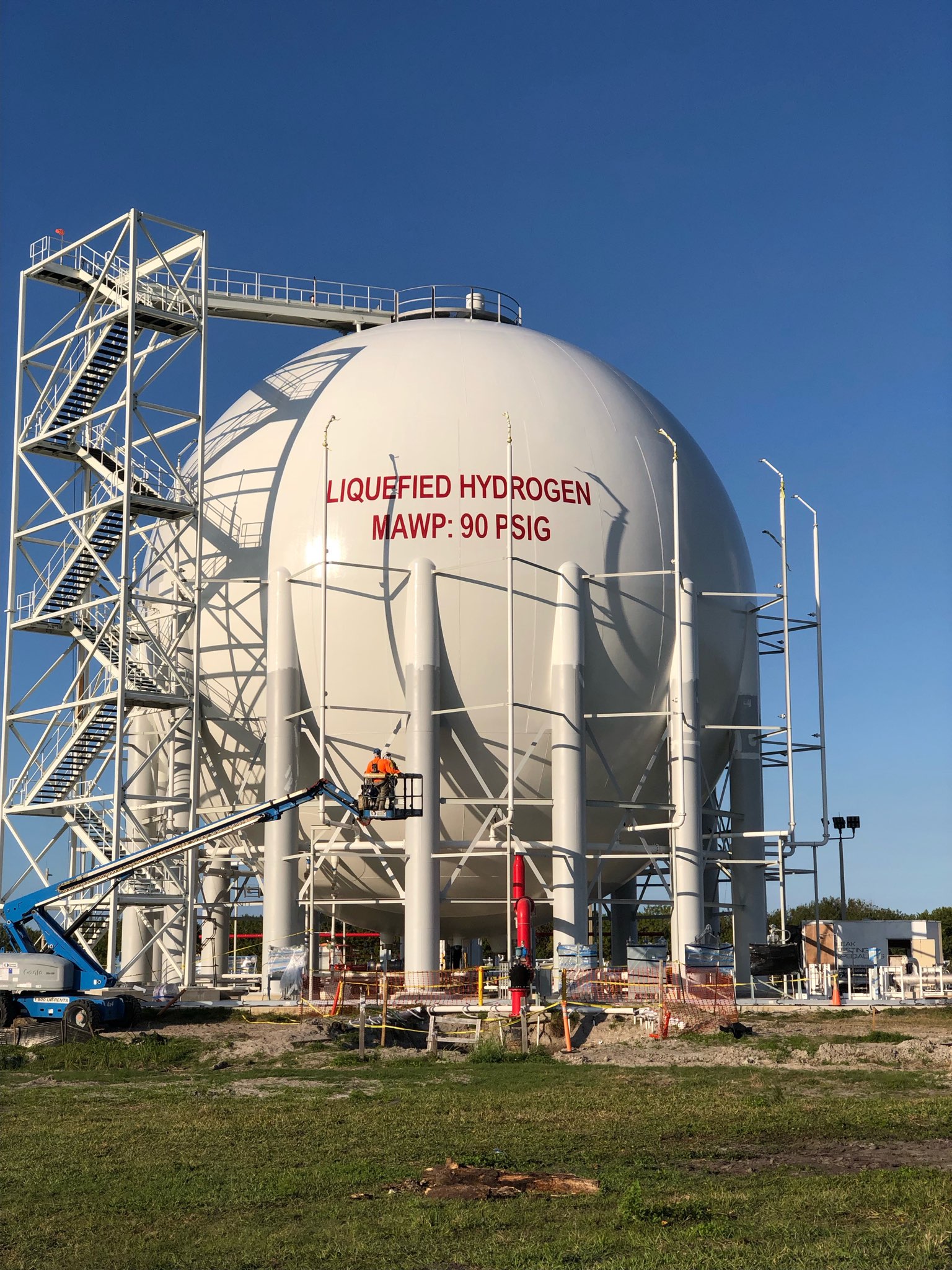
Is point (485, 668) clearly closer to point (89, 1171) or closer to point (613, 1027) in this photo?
point (613, 1027)

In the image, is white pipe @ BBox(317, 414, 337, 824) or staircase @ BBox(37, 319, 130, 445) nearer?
white pipe @ BBox(317, 414, 337, 824)

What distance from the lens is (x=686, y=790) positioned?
33.6m

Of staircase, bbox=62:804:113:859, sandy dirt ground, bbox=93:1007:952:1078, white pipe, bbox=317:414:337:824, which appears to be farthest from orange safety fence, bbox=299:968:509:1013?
staircase, bbox=62:804:113:859

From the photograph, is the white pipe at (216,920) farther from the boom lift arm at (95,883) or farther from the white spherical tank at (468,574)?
the boom lift arm at (95,883)

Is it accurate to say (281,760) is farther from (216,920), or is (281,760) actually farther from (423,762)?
(216,920)

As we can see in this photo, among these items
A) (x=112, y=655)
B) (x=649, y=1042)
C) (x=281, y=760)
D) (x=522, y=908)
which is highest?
(x=112, y=655)

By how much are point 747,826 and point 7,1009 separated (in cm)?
1926

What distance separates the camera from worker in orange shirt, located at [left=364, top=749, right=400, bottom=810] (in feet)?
85.8

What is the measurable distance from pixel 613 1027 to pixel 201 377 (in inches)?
829

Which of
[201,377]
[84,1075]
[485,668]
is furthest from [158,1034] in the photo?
[201,377]

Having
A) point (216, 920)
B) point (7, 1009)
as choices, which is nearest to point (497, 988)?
point (7, 1009)

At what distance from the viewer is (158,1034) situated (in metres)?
25.4

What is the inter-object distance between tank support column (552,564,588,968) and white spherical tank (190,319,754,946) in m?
0.40

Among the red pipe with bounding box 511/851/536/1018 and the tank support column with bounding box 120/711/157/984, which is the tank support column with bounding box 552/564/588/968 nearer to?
the red pipe with bounding box 511/851/536/1018
